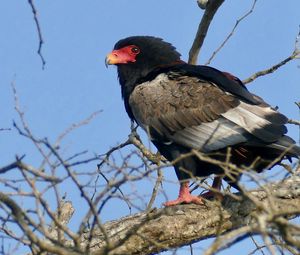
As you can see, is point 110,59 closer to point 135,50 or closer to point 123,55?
point 123,55

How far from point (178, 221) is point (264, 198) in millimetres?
778

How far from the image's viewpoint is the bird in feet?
22.7

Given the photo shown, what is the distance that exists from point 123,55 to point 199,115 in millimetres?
1494

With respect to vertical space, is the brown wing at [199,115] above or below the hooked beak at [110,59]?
below

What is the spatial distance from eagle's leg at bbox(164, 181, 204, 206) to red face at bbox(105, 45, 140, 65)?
76.7 inches

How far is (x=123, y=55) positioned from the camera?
841 cm

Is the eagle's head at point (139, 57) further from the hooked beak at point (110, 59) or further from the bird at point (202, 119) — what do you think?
the bird at point (202, 119)

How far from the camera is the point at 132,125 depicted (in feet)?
26.5

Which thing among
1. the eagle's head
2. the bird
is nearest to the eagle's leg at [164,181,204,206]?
the bird

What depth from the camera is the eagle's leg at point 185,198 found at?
268 inches

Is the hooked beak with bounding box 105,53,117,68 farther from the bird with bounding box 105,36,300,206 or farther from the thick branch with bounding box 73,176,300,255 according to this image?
the thick branch with bounding box 73,176,300,255

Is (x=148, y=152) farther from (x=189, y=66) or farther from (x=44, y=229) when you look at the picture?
(x=44, y=229)

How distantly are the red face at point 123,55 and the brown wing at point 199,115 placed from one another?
687 millimetres

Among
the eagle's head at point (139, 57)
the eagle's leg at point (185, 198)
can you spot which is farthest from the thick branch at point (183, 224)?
the eagle's head at point (139, 57)
